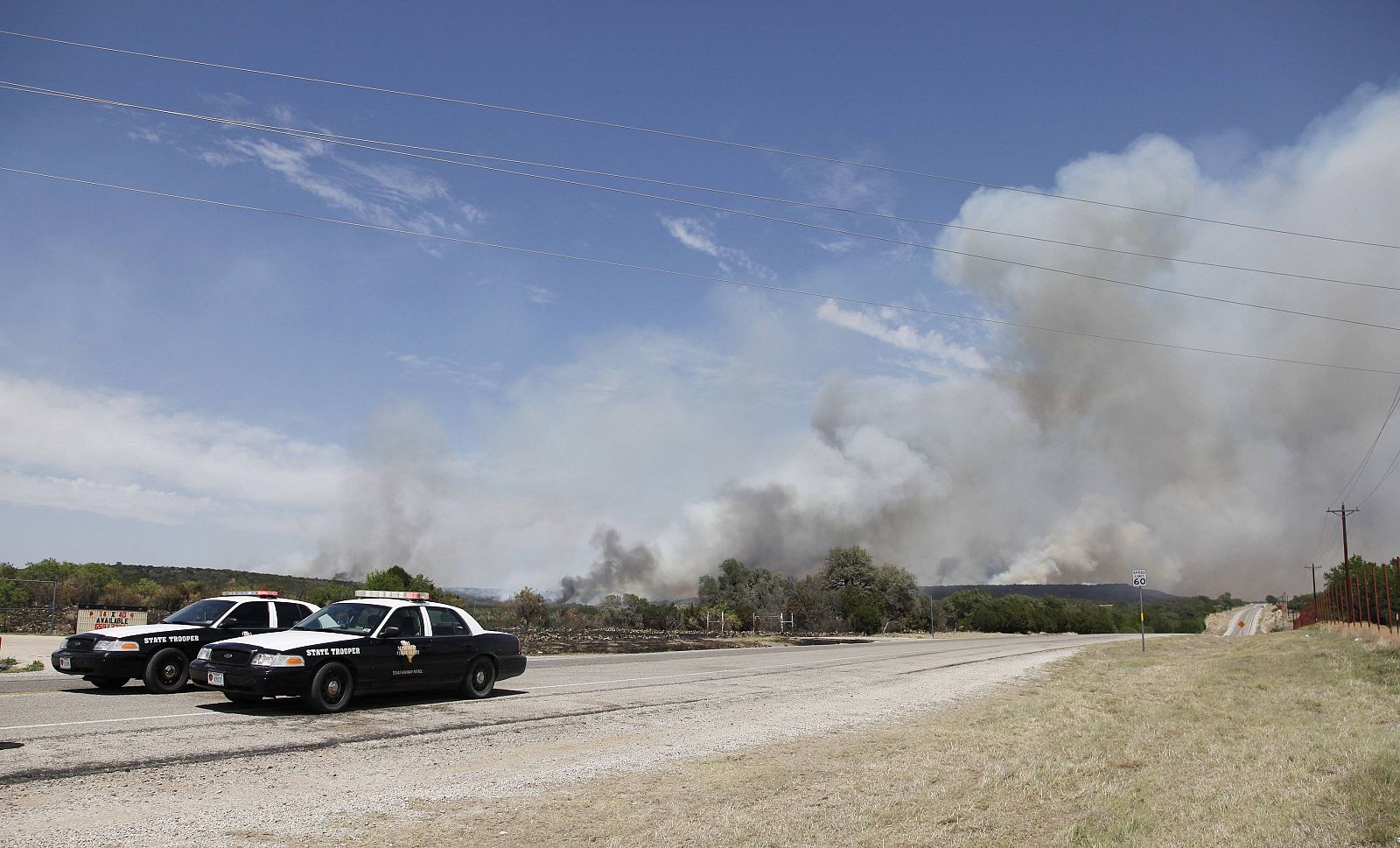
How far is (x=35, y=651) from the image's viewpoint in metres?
22.7

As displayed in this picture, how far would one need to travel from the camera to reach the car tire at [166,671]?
14.2m

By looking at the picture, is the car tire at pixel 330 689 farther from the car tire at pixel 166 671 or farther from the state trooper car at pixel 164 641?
the car tire at pixel 166 671

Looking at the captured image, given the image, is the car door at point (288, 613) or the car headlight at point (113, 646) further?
the car door at point (288, 613)

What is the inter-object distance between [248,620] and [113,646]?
1.94 m

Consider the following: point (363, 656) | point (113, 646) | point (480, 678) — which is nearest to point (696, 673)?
point (480, 678)

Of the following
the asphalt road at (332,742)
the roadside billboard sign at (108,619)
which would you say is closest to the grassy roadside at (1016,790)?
the asphalt road at (332,742)

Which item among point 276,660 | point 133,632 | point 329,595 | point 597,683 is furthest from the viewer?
point 329,595

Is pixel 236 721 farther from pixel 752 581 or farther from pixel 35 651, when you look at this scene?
pixel 752 581

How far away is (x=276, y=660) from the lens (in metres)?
12.2

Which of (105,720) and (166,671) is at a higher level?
(166,671)

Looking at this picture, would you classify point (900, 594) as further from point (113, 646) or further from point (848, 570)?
point (113, 646)

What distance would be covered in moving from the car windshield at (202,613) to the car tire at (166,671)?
2.14 feet

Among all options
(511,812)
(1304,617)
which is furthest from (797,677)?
(1304,617)

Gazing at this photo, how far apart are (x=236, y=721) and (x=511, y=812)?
607 centimetres
